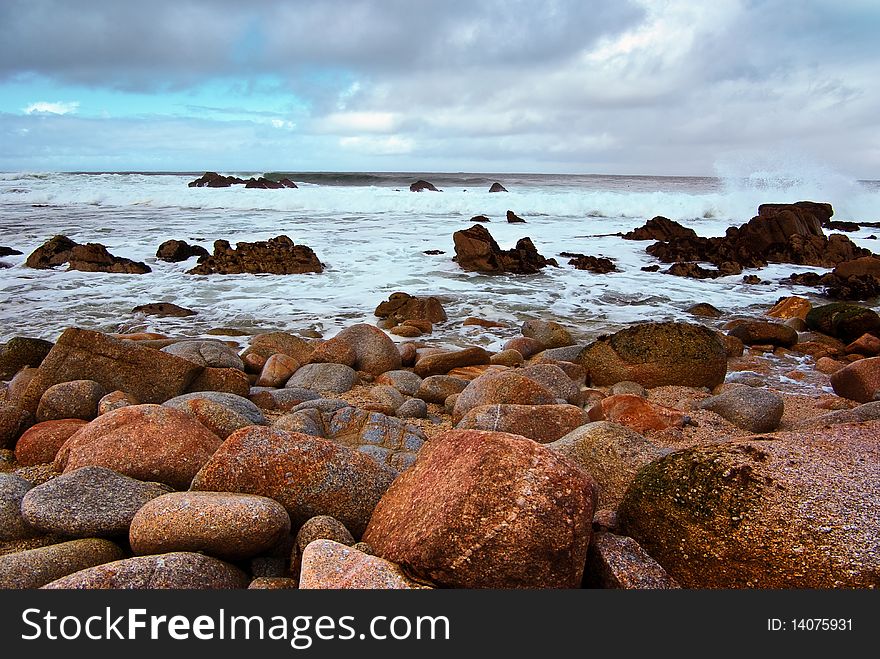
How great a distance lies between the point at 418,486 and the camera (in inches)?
90.0

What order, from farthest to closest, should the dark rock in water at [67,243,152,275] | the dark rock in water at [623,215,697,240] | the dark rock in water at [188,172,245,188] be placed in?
1. the dark rock in water at [188,172,245,188]
2. the dark rock in water at [623,215,697,240]
3. the dark rock in water at [67,243,152,275]

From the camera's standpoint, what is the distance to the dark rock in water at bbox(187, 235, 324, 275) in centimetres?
1202

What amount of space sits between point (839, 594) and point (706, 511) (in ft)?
1.33

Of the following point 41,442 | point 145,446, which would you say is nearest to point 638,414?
point 145,446

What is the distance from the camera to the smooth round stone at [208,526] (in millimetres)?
2074

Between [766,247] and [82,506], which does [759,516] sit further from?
[766,247]

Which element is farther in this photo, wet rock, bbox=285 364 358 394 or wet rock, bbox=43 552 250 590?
wet rock, bbox=285 364 358 394

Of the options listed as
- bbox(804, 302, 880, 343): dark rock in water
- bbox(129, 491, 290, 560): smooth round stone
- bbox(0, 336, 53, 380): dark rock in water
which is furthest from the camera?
bbox(804, 302, 880, 343): dark rock in water

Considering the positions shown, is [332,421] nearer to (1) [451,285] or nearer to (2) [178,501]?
(2) [178,501]

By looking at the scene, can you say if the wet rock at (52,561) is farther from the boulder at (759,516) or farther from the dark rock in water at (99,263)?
the dark rock in water at (99,263)

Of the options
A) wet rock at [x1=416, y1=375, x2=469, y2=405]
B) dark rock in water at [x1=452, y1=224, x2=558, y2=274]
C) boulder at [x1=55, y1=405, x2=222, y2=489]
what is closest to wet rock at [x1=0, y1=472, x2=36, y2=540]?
boulder at [x1=55, y1=405, x2=222, y2=489]

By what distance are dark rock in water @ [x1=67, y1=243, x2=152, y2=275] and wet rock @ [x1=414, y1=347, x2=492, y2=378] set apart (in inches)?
320

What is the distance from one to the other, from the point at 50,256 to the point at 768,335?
41.3 feet

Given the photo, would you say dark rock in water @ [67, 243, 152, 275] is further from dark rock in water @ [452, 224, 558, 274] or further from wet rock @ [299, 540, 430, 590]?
wet rock @ [299, 540, 430, 590]
